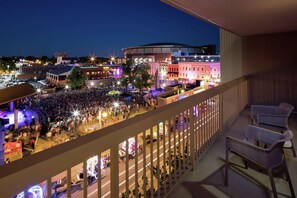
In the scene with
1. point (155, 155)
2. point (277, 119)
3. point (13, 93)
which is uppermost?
point (13, 93)

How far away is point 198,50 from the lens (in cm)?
8544

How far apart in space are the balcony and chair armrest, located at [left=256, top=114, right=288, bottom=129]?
0.59 m

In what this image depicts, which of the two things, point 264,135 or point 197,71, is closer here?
point 264,135

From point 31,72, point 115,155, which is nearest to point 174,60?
point 31,72

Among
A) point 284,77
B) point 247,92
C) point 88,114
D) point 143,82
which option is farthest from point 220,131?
point 143,82

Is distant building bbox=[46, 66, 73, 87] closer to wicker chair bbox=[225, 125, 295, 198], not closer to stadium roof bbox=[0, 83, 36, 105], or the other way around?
stadium roof bbox=[0, 83, 36, 105]

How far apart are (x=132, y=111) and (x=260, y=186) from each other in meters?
17.6

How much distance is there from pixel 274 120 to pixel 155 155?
1983 mm

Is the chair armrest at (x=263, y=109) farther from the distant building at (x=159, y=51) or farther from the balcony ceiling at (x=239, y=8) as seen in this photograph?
the distant building at (x=159, y=51)

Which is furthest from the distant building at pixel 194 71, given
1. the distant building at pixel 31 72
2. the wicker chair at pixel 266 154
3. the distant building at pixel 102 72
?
the distant building at pixel 31 72

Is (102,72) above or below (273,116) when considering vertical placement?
above

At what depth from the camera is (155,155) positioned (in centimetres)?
260

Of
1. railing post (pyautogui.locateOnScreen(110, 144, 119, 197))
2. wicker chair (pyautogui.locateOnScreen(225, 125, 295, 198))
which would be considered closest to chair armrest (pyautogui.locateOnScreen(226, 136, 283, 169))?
wicker chair (pyautogui.locateOnScreen(225, 125, 295, 198))

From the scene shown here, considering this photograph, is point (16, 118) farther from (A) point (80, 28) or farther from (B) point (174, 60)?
(A) point (80, 28)
